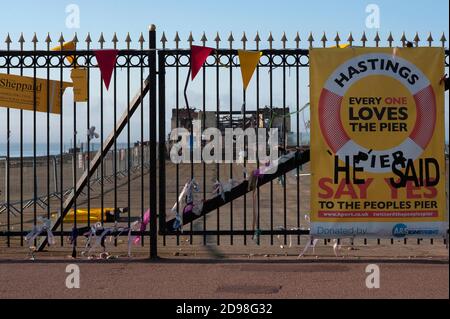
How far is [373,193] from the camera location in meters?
8.71

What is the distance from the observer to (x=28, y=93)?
9359 mm

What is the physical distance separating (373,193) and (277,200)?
10102 mm

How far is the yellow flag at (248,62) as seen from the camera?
8781mm

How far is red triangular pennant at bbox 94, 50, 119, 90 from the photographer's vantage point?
29.1 feet

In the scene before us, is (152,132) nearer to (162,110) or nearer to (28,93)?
(162,110)

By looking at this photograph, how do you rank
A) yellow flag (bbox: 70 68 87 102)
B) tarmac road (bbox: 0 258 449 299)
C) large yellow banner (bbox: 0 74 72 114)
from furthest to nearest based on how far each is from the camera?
1. large yellow banner (bbox: 0 74 72 114)
2. yellow flag (bbox: 70 68 87 102)
3. tarmac road (bbox: 0 258 449 299)

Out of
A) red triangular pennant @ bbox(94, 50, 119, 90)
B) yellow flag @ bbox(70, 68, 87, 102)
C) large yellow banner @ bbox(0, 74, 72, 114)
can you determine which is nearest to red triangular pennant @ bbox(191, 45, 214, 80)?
red triangular pennant @ bbox(94, 50, 119, 90)

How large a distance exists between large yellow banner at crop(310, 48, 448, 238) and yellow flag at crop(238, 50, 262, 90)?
0.69 m

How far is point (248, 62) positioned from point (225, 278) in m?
2.74

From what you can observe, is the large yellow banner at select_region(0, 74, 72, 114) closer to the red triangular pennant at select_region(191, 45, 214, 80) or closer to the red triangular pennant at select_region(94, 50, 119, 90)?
the red triangular pennant at select_region(94, 50, 119, 90)

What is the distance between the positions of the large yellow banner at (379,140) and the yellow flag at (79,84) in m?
2.94

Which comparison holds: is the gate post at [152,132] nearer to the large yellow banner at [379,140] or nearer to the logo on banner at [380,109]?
the large yellow banner at [379,140]

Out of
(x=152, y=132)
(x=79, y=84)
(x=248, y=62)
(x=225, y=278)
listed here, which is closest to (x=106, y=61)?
(x=79, y=84)
